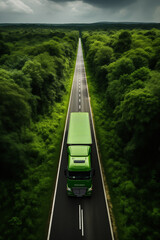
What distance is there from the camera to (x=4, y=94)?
15.4 metres

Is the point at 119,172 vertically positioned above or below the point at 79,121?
below

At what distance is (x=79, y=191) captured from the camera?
15.4 metres

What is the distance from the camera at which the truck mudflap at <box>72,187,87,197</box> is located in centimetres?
1535

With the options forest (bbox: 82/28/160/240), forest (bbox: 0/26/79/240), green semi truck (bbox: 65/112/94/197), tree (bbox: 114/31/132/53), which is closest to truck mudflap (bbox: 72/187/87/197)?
green semi truck (bbox: 65/112/94/197)

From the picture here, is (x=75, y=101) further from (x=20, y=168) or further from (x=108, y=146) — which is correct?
(x=20, y=168)

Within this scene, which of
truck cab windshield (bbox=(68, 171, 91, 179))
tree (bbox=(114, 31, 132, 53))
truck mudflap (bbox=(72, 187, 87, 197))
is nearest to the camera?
truck cab windshield (bbox=(68, 171, 91, 179))

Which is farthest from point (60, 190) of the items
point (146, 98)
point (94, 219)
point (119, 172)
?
point (146, 98)

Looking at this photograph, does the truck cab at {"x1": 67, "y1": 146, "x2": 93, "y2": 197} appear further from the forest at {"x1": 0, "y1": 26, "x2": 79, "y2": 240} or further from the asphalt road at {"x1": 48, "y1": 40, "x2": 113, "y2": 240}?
the forest at {"x1": 0, "y1": 26, "x2": 79, "y2": 240}

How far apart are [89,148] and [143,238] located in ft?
30.8

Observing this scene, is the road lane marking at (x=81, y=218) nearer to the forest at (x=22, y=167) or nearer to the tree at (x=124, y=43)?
the forest at (x=22, y=167)

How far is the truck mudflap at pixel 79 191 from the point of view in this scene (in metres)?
15.3

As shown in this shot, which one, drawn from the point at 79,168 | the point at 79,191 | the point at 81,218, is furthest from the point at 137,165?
the point at 81,218

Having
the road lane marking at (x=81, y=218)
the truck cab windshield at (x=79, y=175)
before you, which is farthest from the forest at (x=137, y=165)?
the truck cab windshield at (x=79, y=175)

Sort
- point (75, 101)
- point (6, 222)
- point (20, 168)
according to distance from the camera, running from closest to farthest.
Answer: point (6, 222) → point (20, 168) → point (75, 101)
